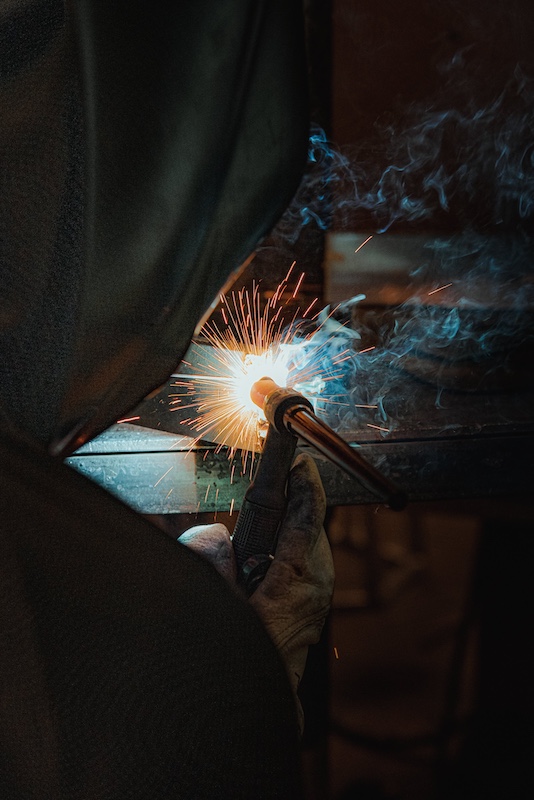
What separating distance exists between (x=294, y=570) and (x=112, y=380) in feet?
1.70

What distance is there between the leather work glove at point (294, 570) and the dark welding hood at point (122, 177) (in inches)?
15.6

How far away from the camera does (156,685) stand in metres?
0.62

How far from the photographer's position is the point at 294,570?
3.35ft

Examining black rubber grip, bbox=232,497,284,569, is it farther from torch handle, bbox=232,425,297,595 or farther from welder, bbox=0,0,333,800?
welder, bbox=0,0,333,800

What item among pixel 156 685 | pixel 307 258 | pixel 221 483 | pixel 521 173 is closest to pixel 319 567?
pixel 221 483

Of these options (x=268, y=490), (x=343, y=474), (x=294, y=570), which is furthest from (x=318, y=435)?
(x=343, y=474)

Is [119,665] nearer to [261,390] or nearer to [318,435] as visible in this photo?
[318,435]

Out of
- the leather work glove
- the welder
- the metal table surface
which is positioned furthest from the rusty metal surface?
the welder

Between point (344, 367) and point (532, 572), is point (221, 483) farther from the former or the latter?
point (532, 572)

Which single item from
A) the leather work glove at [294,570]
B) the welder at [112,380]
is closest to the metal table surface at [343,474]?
the leather work glove at [294,570]

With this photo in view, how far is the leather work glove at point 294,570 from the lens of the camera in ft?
A: 3.26

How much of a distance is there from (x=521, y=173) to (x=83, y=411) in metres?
2.61

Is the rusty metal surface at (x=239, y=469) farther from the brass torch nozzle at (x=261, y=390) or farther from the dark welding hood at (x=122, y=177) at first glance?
the dark welding hood at (x=122, y=177)

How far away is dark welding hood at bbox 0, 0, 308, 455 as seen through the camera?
63 centimetres
